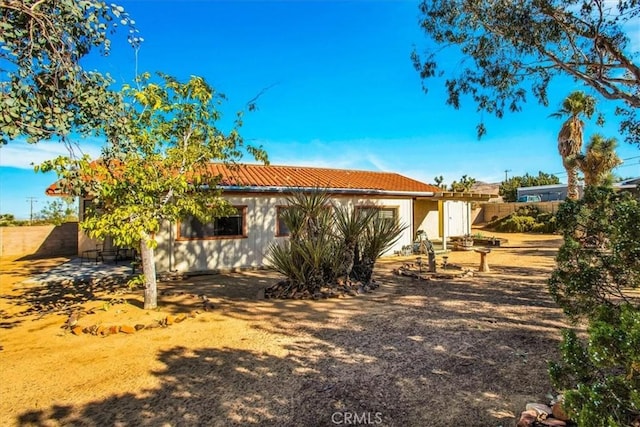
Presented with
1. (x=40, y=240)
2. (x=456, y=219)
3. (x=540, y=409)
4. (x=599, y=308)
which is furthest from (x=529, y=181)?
(x=40, y=240)

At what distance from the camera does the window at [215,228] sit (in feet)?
39.2

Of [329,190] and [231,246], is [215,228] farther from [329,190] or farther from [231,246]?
[329,190]

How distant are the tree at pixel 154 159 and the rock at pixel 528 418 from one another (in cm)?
633

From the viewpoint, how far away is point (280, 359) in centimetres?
501

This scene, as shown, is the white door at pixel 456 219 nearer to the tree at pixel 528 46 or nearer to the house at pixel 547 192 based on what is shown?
the tree at pixel 528 46

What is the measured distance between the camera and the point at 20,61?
12.9 feet

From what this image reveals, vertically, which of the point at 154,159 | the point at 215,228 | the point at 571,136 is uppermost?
the point at 571,136

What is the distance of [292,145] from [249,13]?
14481mm

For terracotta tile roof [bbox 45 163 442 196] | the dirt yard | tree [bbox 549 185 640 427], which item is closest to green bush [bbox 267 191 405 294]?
the dirt yard

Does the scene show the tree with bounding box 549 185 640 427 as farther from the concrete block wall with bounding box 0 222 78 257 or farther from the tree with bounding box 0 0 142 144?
the concrete block wall with bounding box 0 222 78 257

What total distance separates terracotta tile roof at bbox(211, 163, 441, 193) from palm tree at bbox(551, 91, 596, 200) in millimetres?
8017

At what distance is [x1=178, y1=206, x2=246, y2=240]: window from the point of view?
11.9 meters

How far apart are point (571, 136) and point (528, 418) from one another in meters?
21.7

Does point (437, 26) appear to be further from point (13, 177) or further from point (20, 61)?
point (13, 177)
